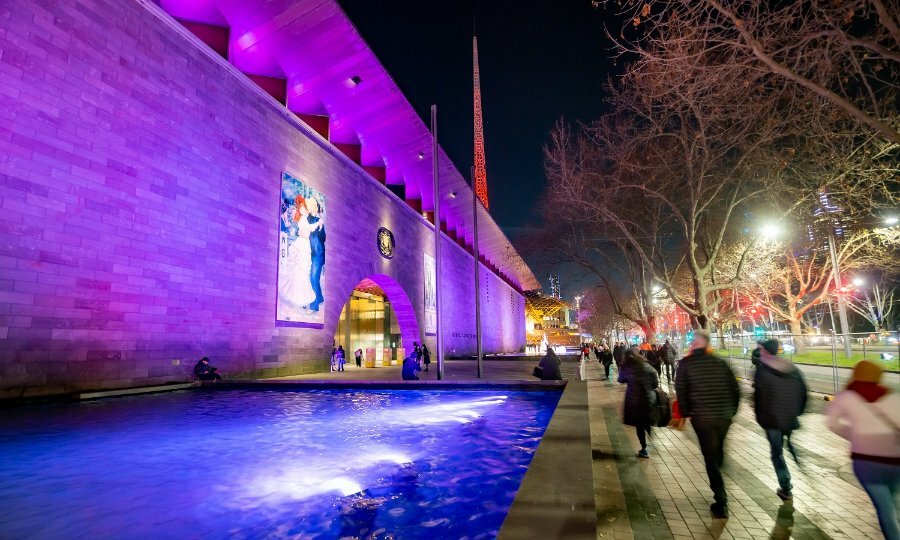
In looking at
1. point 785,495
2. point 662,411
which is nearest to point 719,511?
point 785,495

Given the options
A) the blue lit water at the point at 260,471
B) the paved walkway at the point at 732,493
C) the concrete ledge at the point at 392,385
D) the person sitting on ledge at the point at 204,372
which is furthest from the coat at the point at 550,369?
the person sitting on ledge at the point at 204,372

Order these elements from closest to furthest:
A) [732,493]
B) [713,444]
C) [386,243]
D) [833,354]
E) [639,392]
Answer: [713,444] < [732,493] < [639,392] < [833,354] < [386,243]

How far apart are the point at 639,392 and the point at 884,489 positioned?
9.70 feet

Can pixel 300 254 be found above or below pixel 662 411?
above

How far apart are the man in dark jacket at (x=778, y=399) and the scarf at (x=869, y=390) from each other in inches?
47.3

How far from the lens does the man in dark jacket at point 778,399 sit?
14.5 feet

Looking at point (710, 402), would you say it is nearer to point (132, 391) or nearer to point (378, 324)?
point (132, 391)

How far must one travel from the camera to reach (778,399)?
14.8 feet

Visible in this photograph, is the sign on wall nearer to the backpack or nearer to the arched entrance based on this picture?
the arched entrance

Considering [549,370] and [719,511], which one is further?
[549,370]

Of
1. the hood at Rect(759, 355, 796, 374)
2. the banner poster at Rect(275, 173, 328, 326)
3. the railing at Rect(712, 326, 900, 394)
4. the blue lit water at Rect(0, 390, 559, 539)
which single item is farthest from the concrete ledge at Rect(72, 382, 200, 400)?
the railing at Rect(712, 326, 900, 394)

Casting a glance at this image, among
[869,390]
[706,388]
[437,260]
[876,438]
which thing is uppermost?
[437,260]

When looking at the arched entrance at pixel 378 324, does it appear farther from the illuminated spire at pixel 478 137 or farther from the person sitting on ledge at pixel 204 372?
the illuminated spire at pixel 478 137

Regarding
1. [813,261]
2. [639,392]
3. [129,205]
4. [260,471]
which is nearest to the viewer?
[260,471]
